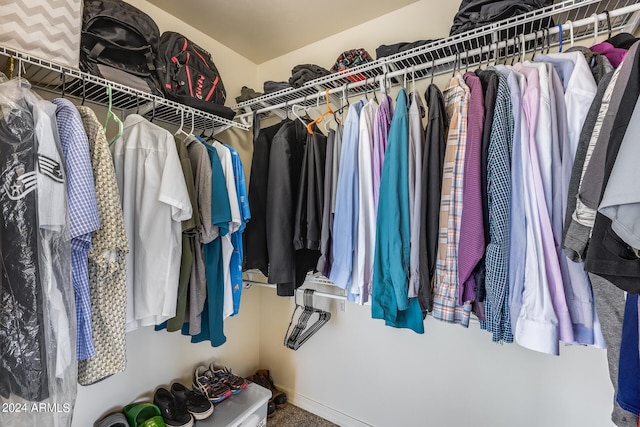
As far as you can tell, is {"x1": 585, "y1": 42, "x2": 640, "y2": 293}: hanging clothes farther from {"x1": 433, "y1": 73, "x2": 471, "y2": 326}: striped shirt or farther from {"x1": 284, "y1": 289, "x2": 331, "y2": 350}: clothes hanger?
{"x1": 284, "y1": 289, "x2": 331, "y2": 350}: clothes hanger

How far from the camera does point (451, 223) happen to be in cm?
88

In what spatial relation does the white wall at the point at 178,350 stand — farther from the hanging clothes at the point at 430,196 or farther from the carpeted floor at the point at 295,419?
the hanging clothes at the point at 430,196

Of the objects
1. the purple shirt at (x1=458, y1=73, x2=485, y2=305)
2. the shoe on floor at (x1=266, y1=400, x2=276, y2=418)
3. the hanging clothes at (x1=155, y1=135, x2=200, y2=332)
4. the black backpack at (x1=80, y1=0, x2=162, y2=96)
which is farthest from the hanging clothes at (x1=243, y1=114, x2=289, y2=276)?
the shoe on floor at (x1=266, y1=400, x2=276, y2=418)

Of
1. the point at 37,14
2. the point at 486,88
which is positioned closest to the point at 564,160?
the point at 486,88

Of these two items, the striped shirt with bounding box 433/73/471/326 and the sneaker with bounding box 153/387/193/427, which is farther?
the sneaker with bounding box 153/387/193/427

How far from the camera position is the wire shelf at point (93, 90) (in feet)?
2.96

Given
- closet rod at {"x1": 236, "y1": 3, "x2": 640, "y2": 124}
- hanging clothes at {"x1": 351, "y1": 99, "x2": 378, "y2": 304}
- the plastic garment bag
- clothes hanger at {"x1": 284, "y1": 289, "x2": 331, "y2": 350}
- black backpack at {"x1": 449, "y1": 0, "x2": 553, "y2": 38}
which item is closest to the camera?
the plastic garment bag

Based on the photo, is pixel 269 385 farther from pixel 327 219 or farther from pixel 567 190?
pixel 567 190

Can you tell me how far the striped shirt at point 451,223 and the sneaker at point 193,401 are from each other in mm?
1215

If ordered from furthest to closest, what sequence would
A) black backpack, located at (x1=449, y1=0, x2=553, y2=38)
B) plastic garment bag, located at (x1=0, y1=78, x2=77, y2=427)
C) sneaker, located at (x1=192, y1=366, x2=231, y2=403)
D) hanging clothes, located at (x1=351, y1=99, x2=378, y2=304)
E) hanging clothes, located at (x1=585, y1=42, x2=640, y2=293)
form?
1. sneaker, located at (x1=192, y1=366, x2=231, y2=403)
2. hanging clothes, located at (x1=351, y1=99, x2=378, y2=304)
3. black backpack, located at (x1=449, y1=0, x2=553, y2=38)
4. plastic garment bag, located at (x1=0, y1=78, x2=77, y2=427)
5. hanging clothes, located at (x1=585, y1=42, x2=640, y2=293)

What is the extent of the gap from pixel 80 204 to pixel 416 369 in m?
1.59

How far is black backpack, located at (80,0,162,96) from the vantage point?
1.07 meters

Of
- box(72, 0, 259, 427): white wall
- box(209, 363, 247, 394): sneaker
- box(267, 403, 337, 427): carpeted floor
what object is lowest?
box(267, 403, 337, 427): carpeted floor

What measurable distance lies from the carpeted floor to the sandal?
2.20 ft
